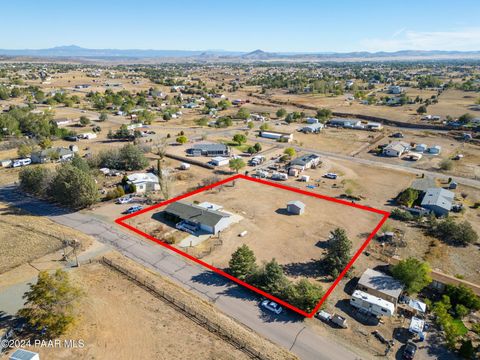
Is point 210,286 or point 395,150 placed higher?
point 395,150

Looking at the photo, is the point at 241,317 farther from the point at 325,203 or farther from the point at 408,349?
the point at 325,203

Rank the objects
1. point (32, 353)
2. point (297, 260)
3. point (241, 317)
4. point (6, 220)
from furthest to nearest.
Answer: point (6, 220) < point (297, 260) < point (241, 317) < point (32, 353)

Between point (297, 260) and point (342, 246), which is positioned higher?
point (342, 246)

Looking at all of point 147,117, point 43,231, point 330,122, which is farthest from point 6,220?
point 330,122

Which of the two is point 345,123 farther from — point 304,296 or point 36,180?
point 36,180

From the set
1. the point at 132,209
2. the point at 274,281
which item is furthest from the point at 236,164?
the point at 274,281

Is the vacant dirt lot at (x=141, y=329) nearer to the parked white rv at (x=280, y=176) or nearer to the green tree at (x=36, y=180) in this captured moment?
the green tree at (x=36, y=180)

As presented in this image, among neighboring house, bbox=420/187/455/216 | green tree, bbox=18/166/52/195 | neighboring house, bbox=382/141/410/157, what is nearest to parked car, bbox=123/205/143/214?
green tree, bbox=18/166/52/195
